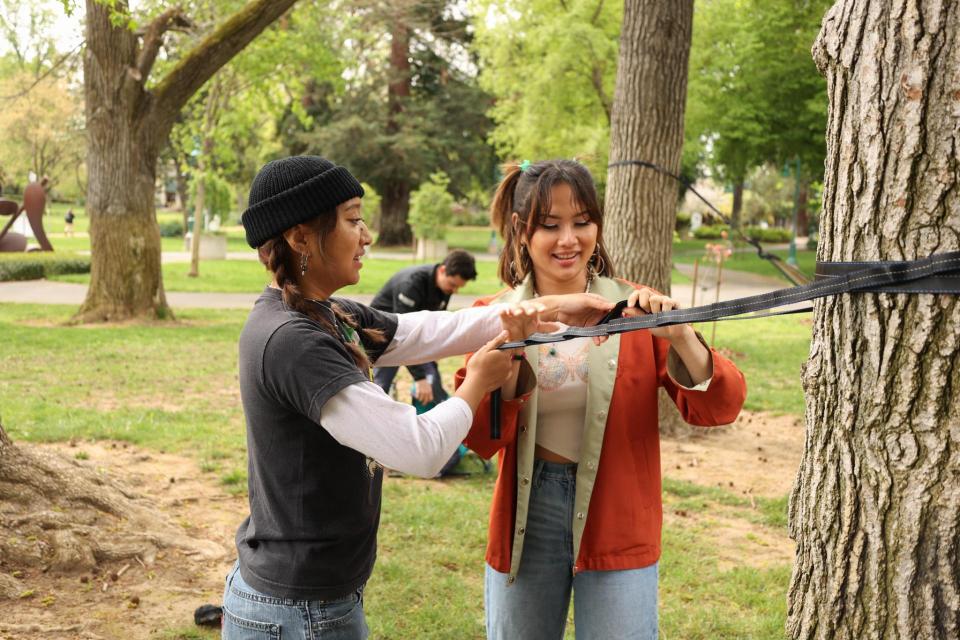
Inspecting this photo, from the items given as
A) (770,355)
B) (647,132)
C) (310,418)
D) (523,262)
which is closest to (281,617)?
(310,418)

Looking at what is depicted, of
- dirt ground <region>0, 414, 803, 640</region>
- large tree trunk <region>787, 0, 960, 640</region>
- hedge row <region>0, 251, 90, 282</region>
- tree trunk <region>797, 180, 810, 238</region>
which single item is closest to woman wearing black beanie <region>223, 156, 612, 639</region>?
large tree trunk <region>787, 0, 960, 640</region>

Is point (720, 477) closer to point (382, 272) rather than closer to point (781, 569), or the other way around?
point (781, 569)

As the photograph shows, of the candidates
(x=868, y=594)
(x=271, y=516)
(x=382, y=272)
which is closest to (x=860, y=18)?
(x=868, y=594)

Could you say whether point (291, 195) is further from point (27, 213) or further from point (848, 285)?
point (27, 213)

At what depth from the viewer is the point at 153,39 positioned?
13383 mm

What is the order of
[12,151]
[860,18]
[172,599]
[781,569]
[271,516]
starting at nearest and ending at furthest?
[860,18] → [271,516] → [172,599] → [781,569] → [12,151]

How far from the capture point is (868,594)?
2.07 m

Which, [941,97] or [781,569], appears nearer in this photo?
[941,97]

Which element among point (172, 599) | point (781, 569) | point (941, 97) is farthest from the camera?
point (781, 569)

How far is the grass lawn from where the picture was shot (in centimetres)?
476

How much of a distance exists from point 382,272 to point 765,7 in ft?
43.2

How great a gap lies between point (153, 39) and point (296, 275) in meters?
12.6

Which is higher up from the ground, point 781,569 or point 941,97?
point 941,97

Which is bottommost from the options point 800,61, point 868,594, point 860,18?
point 868,594
